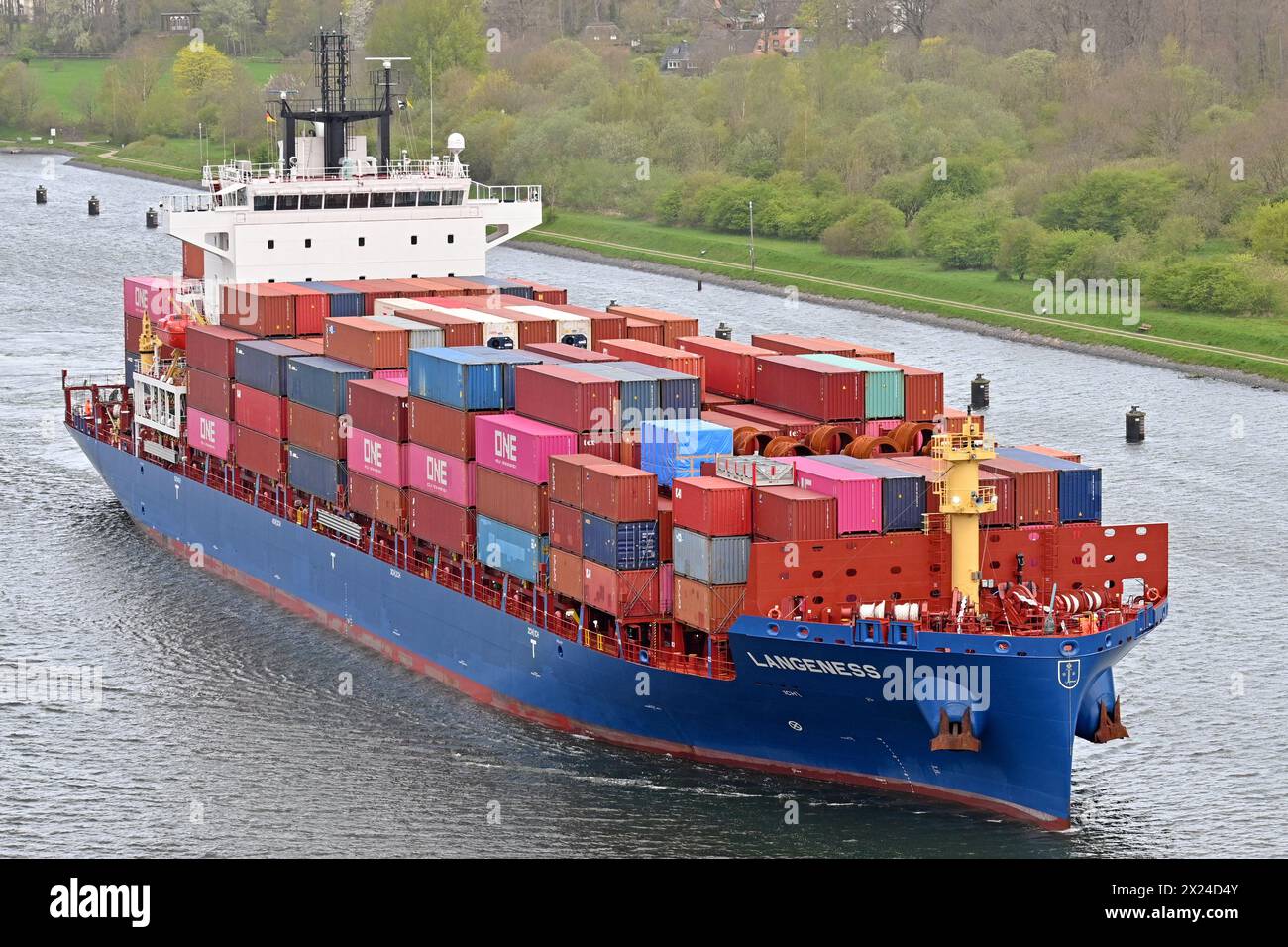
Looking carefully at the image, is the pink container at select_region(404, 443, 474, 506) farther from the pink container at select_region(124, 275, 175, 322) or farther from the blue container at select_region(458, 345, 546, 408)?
the pink container at select_region(124, 275, 175, 322)

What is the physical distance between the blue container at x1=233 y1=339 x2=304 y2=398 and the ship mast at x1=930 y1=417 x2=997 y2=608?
19562 mm

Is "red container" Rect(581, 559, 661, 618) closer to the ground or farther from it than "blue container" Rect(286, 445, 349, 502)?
closer to the ground

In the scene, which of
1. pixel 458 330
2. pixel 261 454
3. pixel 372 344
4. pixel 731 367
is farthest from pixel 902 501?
pixel 261 454

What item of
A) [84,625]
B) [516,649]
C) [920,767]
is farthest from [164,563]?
[920,767]

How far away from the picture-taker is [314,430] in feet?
167

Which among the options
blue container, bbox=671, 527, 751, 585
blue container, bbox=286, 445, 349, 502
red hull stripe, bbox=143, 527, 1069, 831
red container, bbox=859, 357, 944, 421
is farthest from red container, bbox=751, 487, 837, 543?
blue container, bbox=286, 445, 349, 502

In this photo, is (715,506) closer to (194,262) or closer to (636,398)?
(636,398)

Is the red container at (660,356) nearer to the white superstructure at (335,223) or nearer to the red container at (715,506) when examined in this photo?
the red container at (715,506)

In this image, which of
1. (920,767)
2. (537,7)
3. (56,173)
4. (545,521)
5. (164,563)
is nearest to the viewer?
(920,767)

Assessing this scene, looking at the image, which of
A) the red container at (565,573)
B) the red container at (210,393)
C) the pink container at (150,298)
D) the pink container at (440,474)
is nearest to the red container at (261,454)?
the red container at (210,393)

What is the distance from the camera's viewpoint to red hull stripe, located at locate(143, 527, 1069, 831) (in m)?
38.8

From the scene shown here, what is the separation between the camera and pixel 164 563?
60.3 meters
